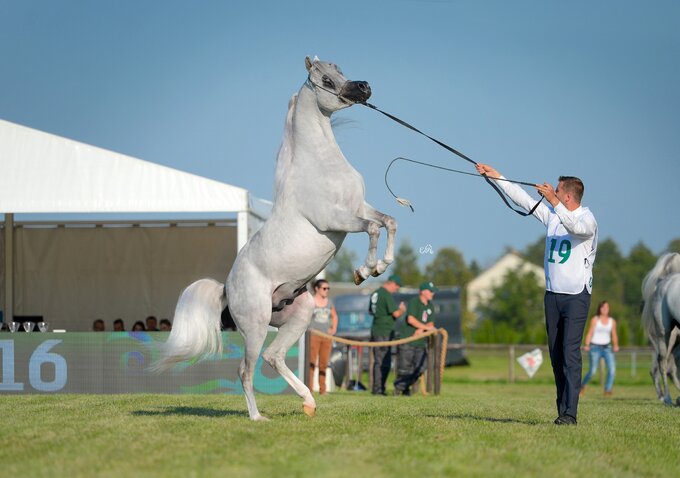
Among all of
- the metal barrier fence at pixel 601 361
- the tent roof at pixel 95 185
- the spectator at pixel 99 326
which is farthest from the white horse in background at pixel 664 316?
the spectator at pixel 99 326

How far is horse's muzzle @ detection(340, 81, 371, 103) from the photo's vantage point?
794 cm

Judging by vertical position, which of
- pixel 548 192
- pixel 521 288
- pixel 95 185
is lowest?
pixel 521 288

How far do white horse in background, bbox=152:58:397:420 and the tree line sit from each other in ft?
116

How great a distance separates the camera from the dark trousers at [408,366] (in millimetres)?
16234

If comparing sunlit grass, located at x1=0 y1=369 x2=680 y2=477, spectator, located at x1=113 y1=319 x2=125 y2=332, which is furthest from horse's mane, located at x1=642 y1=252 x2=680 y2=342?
spectator, located at x1=113 y1=319 x2=125 y2=332

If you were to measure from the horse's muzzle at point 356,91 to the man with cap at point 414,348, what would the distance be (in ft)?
29.1

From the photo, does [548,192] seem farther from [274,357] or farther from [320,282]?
[320,282]

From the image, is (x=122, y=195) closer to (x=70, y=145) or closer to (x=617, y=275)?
(x=70, y=145)

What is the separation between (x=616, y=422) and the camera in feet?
28.5

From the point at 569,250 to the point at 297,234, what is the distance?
2339 millimetres

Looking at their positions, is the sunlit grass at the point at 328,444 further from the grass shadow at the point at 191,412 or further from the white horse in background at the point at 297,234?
the white horse in background at the point at 297,234

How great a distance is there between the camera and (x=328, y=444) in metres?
6.36

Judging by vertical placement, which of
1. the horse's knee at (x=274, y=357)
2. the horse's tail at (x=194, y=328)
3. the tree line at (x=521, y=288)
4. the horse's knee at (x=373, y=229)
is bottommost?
the tree line at (x=521, y=288)

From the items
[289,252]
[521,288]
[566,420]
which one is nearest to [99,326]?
[289,252]
